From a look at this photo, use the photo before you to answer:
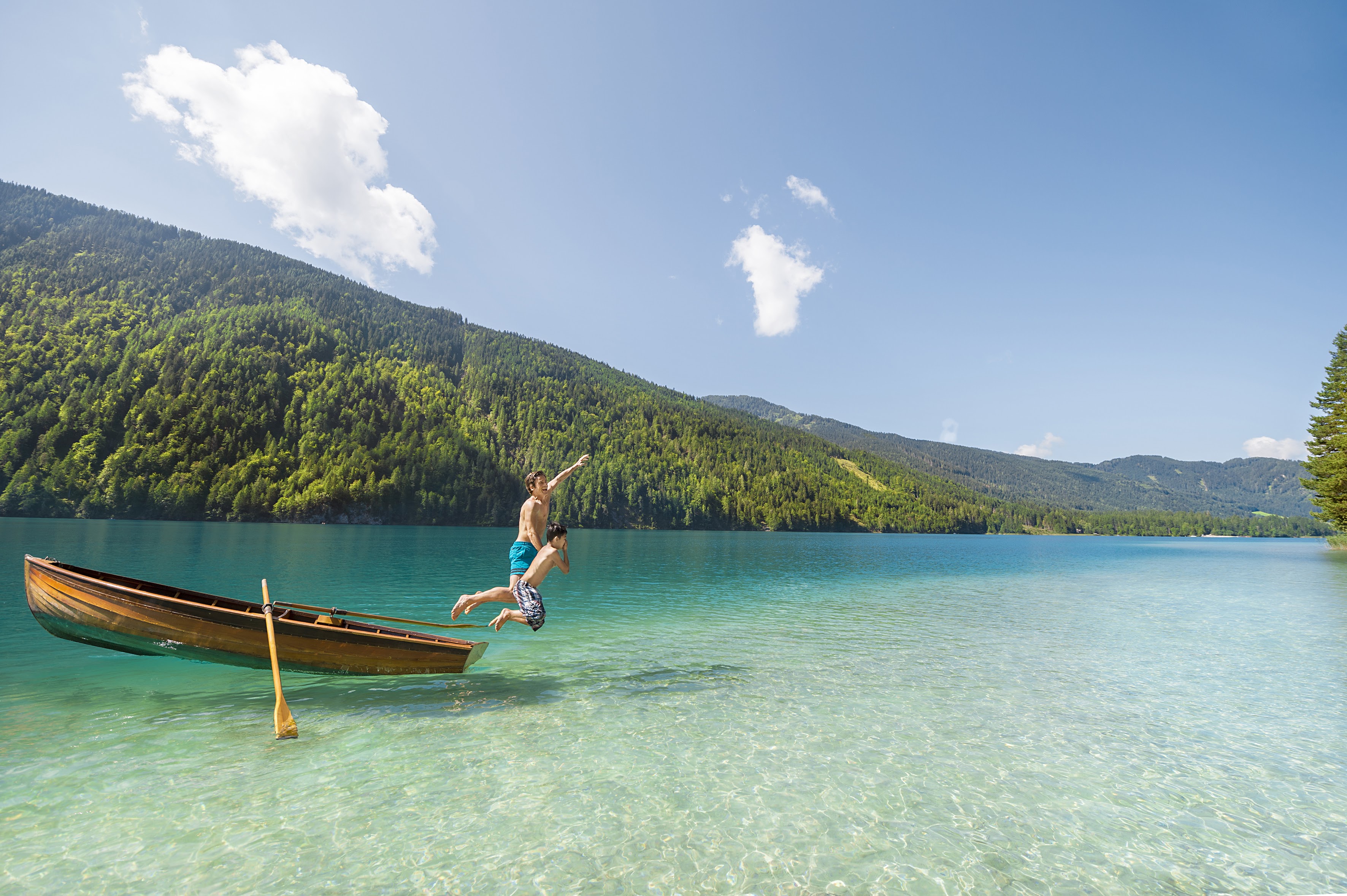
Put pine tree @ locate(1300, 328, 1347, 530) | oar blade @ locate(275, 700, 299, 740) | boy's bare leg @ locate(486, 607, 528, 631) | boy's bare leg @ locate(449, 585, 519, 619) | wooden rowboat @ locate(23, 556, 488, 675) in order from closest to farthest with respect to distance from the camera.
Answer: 1. oar blade @ locate(275, 700, 299, 740)
2. boy's bare leg @ locate(449, 585, 519, 619)
3. boy's bare leg @ locate(486, 607, 528, 631)
4. wooden rowboat @ locate(23, 556, 488, 675)
5. pine tree @ locate(1300, 328, 1347, 530)

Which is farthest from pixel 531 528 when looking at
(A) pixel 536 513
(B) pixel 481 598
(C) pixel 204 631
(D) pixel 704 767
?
(C) pixel 204 631

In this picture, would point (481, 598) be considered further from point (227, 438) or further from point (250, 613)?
point (227, 438)

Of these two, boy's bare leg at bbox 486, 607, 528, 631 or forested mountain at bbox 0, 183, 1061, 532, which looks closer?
boy's bare leg at bbox 486, 607, 528, 631

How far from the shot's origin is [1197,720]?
1173 cm

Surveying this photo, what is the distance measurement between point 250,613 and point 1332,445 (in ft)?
275

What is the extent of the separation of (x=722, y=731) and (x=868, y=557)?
66.3 m

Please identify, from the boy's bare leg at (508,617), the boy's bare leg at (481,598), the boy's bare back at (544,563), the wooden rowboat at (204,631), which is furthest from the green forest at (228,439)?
the boy's bare back at (544,563)

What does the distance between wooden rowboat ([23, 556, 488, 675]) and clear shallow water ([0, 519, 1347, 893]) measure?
31.8 inches

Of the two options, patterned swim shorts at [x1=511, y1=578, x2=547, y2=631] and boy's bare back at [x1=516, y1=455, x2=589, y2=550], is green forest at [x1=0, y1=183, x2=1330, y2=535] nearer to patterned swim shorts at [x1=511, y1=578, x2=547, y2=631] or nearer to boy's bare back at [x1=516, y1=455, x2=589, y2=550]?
boy's bare back at [x1=516, y1=455, x2=589, y2=550]

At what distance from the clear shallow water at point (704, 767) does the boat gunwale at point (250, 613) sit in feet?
3.99

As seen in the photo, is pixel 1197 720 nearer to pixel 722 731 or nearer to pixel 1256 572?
pixel 722 731

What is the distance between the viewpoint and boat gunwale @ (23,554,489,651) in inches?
473

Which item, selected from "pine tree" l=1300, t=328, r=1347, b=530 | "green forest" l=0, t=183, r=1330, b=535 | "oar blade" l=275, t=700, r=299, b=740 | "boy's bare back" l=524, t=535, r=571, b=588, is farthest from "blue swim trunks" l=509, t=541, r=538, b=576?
"green forest" l=0, t=183, r=1330, b=535

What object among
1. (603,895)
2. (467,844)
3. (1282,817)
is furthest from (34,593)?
(1282,817)
